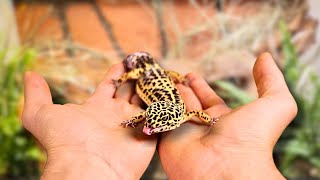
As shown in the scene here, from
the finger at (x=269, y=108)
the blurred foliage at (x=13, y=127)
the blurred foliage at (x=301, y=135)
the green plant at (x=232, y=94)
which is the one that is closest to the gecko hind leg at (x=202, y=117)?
the finger at (x=269, y=108)

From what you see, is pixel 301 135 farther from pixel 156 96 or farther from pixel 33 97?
pixel 33 97

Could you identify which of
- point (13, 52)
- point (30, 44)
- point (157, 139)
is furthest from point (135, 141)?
point (30, 44)

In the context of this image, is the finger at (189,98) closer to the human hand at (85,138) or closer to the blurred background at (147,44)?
the human hand at (85,138)

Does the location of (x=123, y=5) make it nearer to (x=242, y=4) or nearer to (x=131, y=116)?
(x=242, y=4)

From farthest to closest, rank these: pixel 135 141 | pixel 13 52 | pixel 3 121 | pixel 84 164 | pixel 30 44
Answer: pixel 30 44 < pixel 13 52 < pixel 3 121 < pixel 135 141 < pixel 84 164

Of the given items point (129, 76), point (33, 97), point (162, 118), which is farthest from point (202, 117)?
point (33, 97)

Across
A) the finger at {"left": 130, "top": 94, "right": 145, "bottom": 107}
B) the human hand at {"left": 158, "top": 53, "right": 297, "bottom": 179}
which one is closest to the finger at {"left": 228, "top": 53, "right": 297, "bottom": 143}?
the human hand at {"left": 158, "top": 53, "right": 297, "bottom": 179}

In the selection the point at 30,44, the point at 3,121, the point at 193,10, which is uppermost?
the point at 193,10
